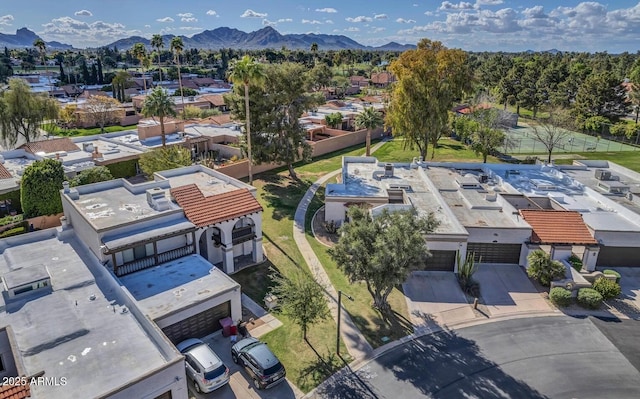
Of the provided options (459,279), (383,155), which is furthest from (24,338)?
(383,155)

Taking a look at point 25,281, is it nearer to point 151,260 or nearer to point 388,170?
point 151,260

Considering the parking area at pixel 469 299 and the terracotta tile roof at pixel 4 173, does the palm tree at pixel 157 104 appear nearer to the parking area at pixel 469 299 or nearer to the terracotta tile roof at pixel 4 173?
the terracotta tile roof at pixel 4 173

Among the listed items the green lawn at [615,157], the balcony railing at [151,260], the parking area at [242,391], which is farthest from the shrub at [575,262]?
the green lawn at [615,157]

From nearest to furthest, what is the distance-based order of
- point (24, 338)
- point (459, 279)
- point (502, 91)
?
point (24, 338) < point (459, 279) < point (502, 91)

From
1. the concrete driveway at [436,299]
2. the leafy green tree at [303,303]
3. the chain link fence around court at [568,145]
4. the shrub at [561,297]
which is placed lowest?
the concrete driveway at [436,299]

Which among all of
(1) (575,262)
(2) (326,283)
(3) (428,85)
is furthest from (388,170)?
(1) (575,262)

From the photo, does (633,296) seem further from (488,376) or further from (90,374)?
(90,374)
